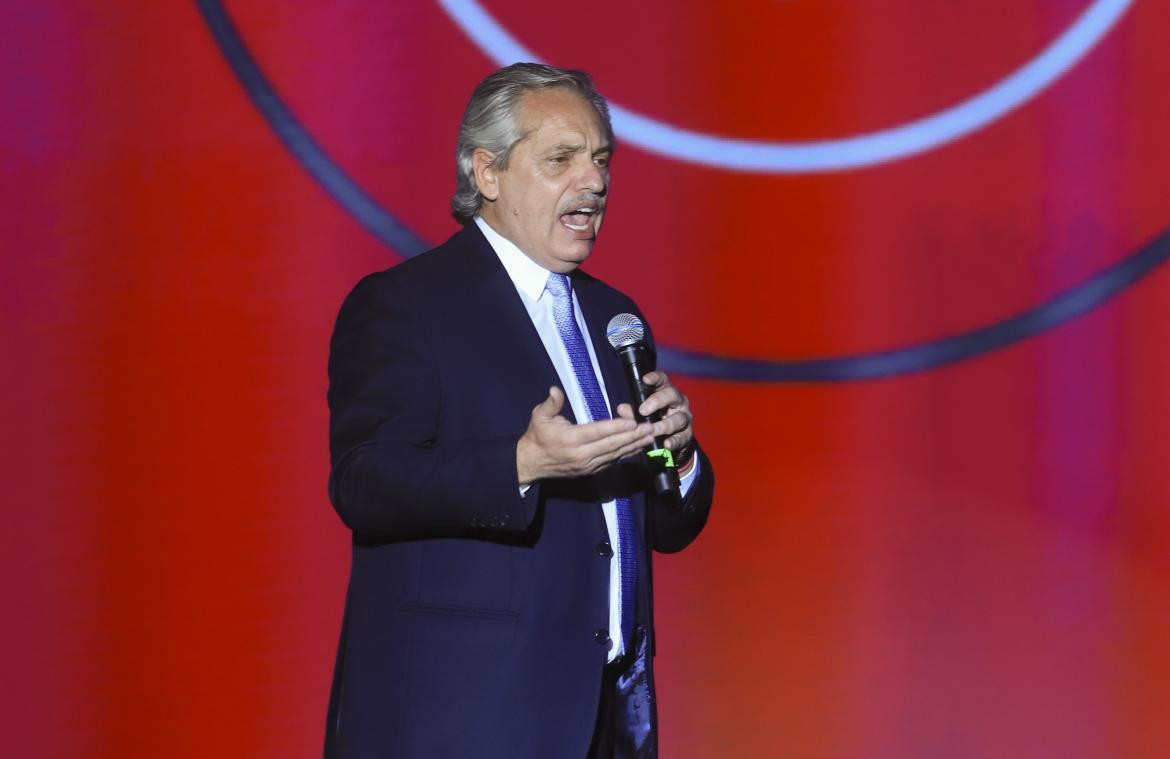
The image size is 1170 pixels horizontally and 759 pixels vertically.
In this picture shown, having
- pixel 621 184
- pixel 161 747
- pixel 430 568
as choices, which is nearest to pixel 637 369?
pixel 430 568

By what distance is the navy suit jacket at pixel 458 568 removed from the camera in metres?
1.61

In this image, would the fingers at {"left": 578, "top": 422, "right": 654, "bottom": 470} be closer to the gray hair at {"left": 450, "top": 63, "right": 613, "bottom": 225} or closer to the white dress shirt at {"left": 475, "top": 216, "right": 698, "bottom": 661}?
the white dress shirt at {"left": 475, "top": 216, "right": 698, "bottom": 661}

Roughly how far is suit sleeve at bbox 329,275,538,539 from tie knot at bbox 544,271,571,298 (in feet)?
0.73

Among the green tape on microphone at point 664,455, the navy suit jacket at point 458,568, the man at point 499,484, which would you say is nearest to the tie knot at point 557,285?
the man at point 499,484

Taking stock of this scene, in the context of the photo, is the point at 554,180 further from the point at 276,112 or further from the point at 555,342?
the point at 276,112

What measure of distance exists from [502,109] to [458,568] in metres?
0.58

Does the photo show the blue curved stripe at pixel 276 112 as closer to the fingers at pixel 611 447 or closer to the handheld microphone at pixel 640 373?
the handheld microphone at pixel 640 373

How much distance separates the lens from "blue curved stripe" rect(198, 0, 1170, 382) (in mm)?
2641

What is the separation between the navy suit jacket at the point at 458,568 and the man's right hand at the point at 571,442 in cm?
11

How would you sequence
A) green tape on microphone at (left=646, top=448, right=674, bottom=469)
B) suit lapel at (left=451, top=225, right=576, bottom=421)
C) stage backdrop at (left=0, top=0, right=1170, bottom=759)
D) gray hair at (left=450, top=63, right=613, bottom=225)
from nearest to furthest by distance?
green tape on microphone at (left=646, top=448, right=674, bottom=469), suit lapel at (left=451, top=225, right=576, bottom=421), gray hair at (left=450, top=63, right=613, bottom=225), stage backdrop at (left=0, top=0, right=1170, bottom=759)

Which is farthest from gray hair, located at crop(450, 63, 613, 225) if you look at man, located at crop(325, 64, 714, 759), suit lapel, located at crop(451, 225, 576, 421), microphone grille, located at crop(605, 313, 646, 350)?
microphone grille, located at crop(605, 313, 646, 350)

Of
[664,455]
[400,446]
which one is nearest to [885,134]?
[664,455]

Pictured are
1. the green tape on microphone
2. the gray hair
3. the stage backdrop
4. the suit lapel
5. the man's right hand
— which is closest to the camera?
the man's right hand

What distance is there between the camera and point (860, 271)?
2730 mm
